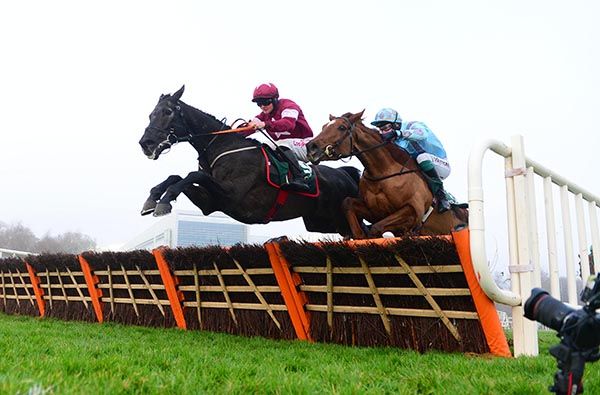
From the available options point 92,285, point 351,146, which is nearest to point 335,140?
point 351,146

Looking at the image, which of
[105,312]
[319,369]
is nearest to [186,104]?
[105,312]

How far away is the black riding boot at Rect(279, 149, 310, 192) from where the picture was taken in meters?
5.52

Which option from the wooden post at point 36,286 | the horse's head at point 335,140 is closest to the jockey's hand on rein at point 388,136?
the horse's head at point 335,140

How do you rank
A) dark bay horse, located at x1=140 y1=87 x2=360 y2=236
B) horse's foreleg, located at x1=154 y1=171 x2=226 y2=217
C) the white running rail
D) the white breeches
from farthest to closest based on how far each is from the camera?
the white breeches → dark bay horse, located at x1=140 y1=87 x2=360 y2=236 → horse's foreleg, located at x1=154 y1=171 x2=226 y2=217 → the white running rail

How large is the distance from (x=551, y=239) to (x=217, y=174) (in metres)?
3.01

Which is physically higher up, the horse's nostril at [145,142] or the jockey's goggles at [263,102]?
the jockey's goggles at [263,102]

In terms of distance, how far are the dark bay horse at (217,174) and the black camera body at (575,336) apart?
3.67m

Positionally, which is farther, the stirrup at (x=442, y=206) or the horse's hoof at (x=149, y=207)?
the stirrup at (x=442, y=206)

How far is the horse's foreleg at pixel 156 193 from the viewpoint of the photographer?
4848 mm

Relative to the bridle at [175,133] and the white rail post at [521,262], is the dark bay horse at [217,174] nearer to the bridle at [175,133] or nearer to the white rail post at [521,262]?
the bridle at [175,133]

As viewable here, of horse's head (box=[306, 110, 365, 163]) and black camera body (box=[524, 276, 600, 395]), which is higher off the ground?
horse's head (box=[306, 110, 365, 163])

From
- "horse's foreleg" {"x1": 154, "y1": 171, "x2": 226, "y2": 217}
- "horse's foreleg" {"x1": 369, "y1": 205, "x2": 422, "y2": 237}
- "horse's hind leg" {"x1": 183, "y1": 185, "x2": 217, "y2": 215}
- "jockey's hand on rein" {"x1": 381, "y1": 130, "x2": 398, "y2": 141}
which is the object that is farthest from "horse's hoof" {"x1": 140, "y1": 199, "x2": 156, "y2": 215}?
"jockey's hand on rein" {"x1": 381, "y1": 130, "x2": 398, "y2": 141}

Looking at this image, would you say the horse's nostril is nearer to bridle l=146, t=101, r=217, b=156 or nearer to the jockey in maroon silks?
bridle l=146, t=101, r=217, b=156

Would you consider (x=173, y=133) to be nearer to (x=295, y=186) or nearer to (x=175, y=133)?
(x=175, y=133)
